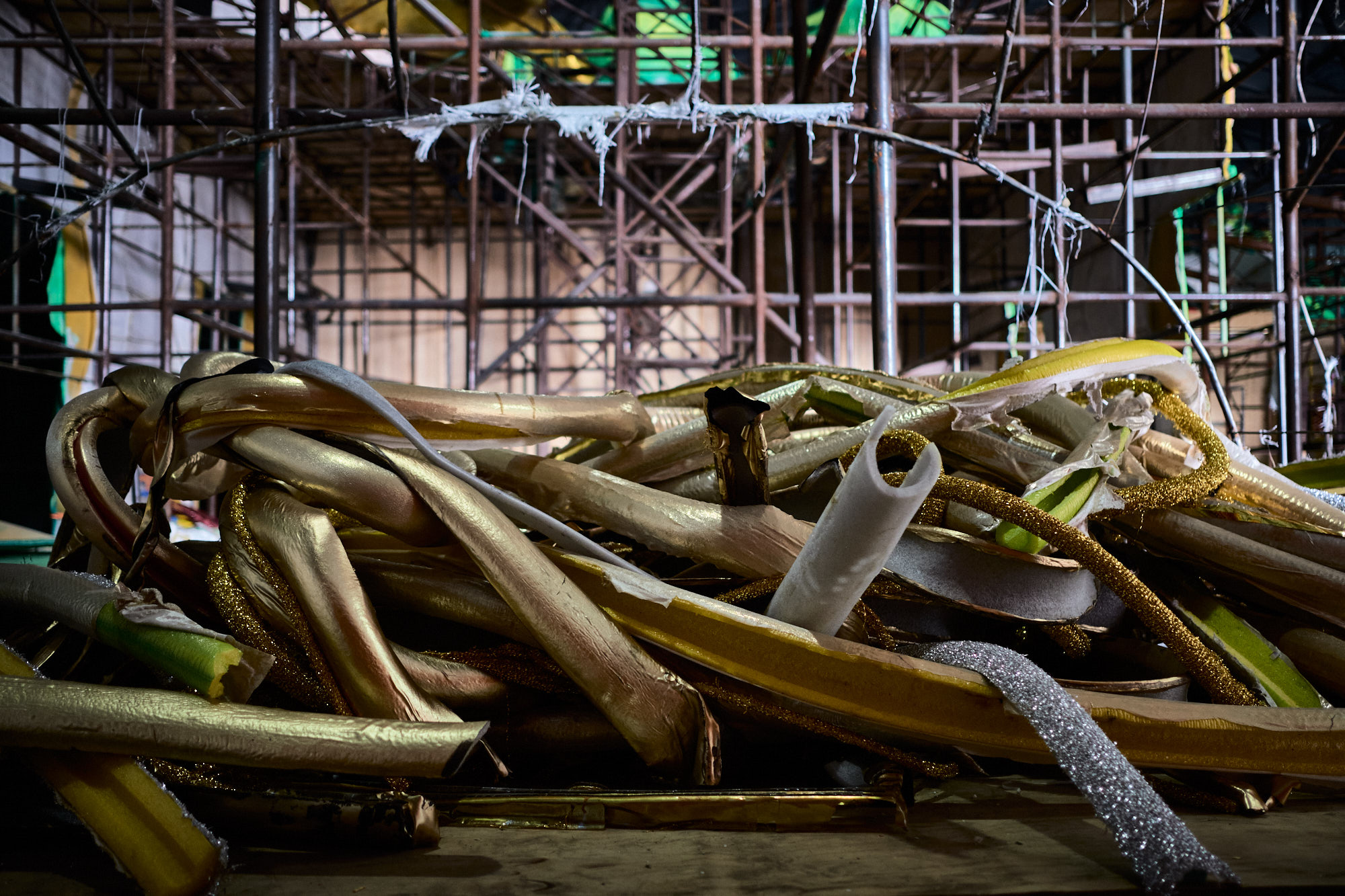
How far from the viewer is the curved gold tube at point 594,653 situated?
→ 21.6 inches

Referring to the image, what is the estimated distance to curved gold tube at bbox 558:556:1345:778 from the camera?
0.54 metres

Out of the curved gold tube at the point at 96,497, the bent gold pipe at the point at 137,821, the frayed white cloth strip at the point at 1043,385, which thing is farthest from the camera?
the frayed white cloth strip at the point at 1043,385

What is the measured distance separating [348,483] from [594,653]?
21cm

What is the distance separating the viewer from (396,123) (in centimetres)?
229

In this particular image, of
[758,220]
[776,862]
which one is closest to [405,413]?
[776,862]

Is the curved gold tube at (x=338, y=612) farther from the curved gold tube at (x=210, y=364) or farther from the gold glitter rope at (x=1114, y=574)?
the gold glitter rope at (x=1114, y=574)

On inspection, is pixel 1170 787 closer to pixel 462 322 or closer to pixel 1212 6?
pixel 1212 6

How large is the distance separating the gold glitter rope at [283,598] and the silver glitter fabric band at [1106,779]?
41cm

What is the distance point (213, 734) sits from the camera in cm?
47

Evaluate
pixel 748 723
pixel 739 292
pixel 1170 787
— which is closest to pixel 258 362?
pixel 748 723

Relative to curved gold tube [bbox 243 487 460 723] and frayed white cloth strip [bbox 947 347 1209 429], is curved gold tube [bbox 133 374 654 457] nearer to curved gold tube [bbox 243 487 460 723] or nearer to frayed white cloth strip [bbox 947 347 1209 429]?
curved gold tube [bbox 243 487 460 723]

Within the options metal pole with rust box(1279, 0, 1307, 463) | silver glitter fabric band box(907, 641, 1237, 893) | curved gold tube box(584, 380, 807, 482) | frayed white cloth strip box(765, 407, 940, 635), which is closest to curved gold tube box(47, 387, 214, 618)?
curved gold tube box(584, 380, 807, 482)

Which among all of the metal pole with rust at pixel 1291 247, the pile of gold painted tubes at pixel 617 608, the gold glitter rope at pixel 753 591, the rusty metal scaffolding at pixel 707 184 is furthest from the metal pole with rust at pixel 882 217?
the metal pole with rust at pixel 1291 247

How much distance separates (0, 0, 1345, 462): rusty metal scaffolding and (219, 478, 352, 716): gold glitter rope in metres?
1.74
